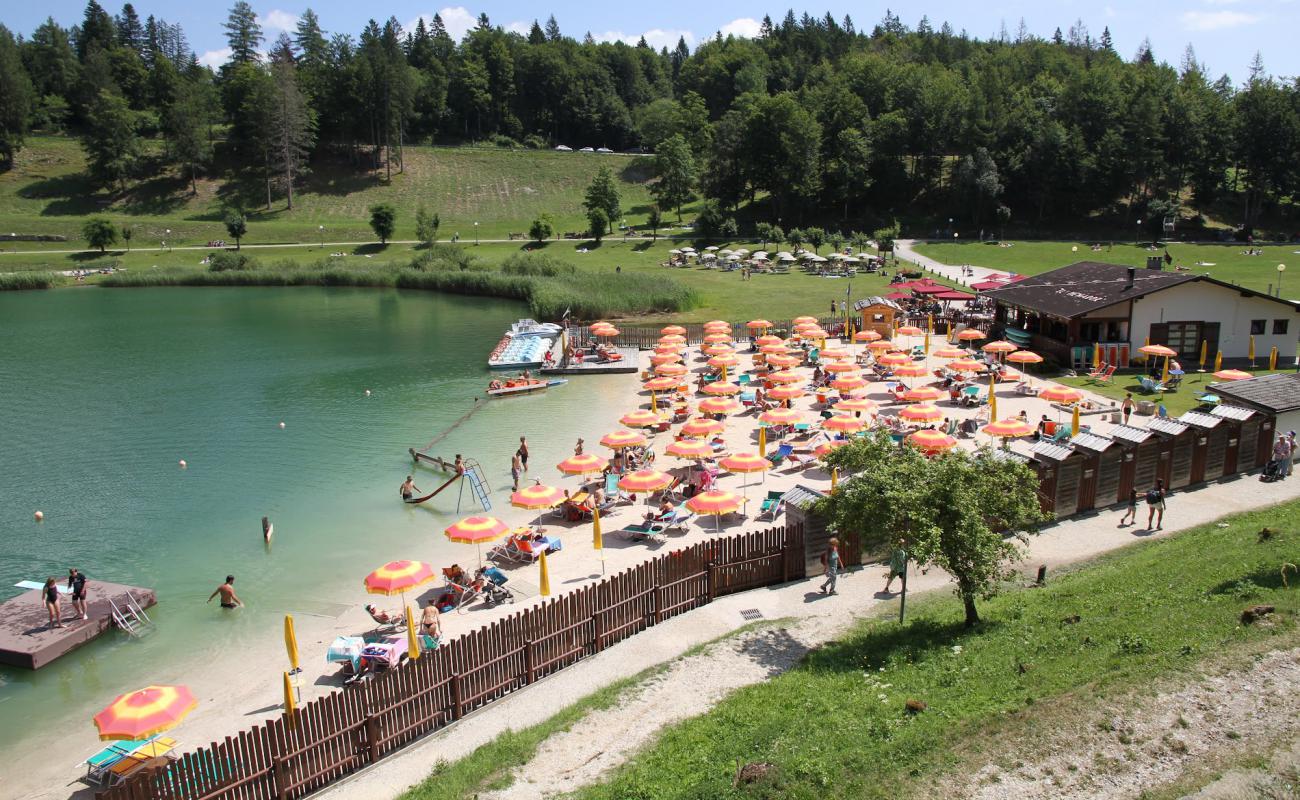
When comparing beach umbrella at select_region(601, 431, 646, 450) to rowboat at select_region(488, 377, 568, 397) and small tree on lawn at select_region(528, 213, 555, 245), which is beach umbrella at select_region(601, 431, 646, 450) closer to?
rowboat at select_region(488, 377, 568, 397)

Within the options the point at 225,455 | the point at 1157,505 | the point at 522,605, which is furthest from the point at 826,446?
the point at 225,455

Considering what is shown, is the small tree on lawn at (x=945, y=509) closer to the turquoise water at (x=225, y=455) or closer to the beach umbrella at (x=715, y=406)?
Answer: the turquoise water at (x=225, y=455)

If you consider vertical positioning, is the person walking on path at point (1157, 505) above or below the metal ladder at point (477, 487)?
above

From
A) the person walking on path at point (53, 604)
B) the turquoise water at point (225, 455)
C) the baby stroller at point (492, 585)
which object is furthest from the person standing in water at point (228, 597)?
the baby stroller at point (492, 585)

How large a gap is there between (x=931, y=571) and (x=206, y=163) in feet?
417

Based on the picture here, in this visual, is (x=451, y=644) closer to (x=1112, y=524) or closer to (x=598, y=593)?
(x=598, y=593)

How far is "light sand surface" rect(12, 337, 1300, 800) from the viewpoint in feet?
48.3

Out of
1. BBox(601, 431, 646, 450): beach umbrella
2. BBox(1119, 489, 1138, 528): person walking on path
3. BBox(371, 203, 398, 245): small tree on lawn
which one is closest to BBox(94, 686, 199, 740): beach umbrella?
BBox(601, 431, 646, 450): beach umbrella

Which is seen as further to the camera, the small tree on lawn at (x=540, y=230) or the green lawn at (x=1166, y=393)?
the small tree on lawn at (x=540, y=230)

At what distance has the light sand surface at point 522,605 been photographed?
14.7 meters

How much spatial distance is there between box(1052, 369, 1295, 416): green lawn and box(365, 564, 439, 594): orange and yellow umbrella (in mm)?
27652

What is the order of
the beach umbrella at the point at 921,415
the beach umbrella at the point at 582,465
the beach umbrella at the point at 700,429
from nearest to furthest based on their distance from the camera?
the beach umbrella at the point at 582,465, the beach umbrella at the point at 921,415, the beach umbrella at the point at 700,429

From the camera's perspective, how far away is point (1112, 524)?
2220 cm

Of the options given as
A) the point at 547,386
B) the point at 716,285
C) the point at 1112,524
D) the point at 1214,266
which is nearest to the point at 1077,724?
the point at 1112,524
